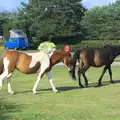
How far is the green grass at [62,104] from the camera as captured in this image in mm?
8641

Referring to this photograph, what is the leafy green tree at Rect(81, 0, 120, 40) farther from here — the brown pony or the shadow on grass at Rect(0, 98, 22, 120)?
the shadow on grass at Rect(0, 98, 22, 120)

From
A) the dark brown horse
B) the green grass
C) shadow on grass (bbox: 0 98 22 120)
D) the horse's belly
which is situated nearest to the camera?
shadow on grass (bbox: 0 98 22 120)

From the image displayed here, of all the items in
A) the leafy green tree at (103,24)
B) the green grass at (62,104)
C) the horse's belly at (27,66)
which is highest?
the horse's belly at (27,66)

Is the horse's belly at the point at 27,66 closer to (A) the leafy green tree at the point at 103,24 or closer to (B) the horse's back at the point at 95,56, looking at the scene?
(B) the horse's back at the point at 95,56

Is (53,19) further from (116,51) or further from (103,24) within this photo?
(116,51)

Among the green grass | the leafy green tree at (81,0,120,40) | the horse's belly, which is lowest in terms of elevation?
the leafy green tree at (81,0,120,40)

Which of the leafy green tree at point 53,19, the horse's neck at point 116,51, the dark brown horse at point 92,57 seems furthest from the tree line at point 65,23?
the dark brown horse at point 92,57

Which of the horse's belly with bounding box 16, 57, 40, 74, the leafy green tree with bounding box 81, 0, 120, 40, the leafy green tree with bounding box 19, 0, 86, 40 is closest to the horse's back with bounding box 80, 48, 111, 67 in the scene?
the horse's belly with bounding box 16, 57, 40, 74

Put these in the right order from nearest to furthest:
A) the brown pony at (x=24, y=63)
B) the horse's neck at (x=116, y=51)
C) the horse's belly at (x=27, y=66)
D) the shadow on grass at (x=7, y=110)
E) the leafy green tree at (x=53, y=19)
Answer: the shadow on grass at (x=7, y=110) < the brown pony at (x=24, y=63) < the horse's belly at (x=27, y=66) < the horse's neck at (x=116, y=51) < the leafy green tree at (x=53, y=19)

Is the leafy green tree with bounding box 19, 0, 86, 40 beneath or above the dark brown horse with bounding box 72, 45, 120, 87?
beneath

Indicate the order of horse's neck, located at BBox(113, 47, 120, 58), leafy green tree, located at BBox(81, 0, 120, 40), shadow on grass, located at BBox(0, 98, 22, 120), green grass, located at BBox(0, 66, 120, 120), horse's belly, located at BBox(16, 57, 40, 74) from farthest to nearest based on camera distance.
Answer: leafy green tree, located at BBox(81, 0, 120, 40) < horse's neck, located at BBox(113, 47, 120, 58) < horse's belly, located at BBox(16, 57, 40, 74) < green grass, located at BBox(0, 66, 120, 120) < shadow on grass, located at BBox(0, 98, 22, 120)

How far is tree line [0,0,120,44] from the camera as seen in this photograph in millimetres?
64312

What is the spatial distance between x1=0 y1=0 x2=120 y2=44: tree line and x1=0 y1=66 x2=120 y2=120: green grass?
49.2m

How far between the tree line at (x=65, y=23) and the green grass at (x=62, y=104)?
4921 centimetres
